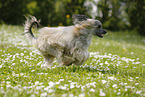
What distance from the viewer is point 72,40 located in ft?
15.4

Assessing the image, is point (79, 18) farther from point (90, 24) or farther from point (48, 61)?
point (48, 61)

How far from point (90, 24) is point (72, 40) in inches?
24.0

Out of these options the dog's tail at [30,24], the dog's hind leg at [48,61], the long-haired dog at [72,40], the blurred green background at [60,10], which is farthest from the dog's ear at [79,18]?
the blurred green background at [60,10]

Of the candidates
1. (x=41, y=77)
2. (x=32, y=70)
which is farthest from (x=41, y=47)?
(x=41, y=77)

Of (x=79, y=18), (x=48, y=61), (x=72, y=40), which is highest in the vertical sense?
(x=79, y=18)

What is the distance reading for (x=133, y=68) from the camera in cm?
564

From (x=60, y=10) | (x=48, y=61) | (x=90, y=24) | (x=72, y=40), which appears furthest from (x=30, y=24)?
(x=60, y=10)

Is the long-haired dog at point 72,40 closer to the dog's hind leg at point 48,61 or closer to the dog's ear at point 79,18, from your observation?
the dog's ear at point 79,18

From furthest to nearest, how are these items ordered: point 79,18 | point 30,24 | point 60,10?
point 60,10 < point 30,24 < point 79,18

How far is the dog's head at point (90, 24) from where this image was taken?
4.69m

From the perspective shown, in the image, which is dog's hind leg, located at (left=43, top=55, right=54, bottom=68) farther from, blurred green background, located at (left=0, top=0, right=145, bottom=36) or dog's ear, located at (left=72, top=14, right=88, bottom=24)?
blurred green background, located at (left=0, top=0, right=145, bottom=36)

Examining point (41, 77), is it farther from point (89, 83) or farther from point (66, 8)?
point (66, 8)

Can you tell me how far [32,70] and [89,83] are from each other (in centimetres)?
169

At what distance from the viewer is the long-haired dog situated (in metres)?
4.71
